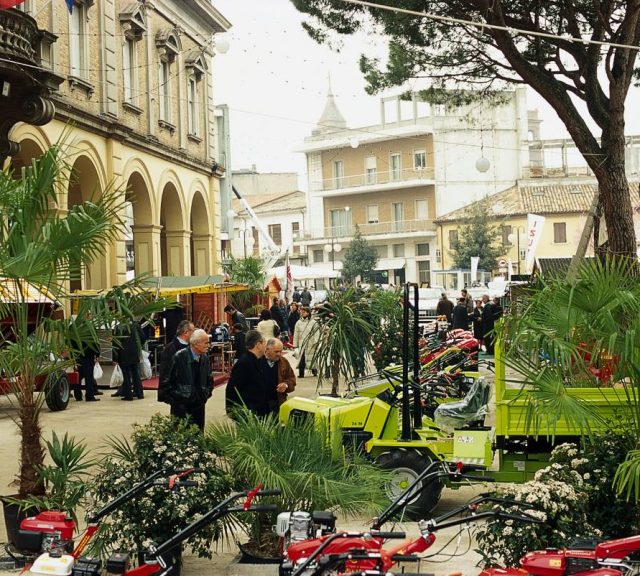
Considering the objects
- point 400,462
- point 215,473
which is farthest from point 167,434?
point 400,462

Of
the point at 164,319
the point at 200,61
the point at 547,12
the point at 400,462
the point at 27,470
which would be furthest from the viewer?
the point at 200,61

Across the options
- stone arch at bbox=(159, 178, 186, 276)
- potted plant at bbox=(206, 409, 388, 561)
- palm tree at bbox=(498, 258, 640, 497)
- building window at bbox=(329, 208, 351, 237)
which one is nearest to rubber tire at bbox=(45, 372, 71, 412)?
potted plant at bbox=(206, 409, 388, 561)

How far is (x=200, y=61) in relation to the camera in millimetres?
35719

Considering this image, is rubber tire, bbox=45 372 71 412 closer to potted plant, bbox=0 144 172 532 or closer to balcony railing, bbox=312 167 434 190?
potted plant, bbox=0 144 172 532

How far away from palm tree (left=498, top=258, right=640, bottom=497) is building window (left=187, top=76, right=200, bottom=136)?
28660 mm

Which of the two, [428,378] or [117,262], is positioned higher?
[117,262]

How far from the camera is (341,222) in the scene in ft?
287

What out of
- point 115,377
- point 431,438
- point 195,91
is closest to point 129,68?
point 195,91

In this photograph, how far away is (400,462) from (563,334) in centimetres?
279

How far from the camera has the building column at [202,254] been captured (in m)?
37.0

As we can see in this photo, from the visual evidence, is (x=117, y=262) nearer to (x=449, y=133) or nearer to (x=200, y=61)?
(x=200, y=61)

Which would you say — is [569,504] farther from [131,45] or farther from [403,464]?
[131,45]

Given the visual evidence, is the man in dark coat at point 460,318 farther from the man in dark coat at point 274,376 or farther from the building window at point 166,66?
the man in dark coat at point 274,376

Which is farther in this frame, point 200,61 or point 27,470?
point 200,61
